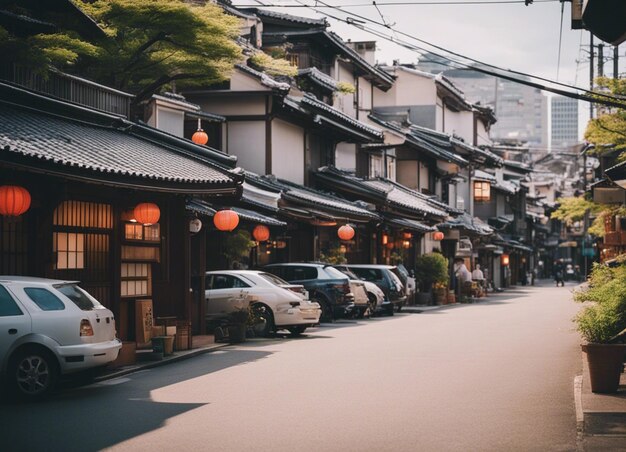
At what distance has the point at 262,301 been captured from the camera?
25031mm

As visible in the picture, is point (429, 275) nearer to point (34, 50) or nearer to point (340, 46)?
point (340, 46)

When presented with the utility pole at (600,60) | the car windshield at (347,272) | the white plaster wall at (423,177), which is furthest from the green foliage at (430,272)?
the utility pole at (600,60)

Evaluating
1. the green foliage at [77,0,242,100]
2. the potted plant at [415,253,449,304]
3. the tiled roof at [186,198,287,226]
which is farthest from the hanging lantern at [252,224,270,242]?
the potted plant at [415,253,449,304]

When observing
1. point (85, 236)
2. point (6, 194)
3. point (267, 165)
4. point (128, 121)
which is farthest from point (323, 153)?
point (6, 194)

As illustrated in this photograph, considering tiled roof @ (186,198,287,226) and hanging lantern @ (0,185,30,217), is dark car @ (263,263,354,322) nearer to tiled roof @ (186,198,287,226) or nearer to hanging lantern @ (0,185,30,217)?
tiled roof @ (186,198,287,226)

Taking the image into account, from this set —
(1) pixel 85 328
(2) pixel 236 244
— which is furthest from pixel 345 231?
(1) pixel 85 328

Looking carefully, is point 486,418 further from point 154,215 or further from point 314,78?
point 314,78

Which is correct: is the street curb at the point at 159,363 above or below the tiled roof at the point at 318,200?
below

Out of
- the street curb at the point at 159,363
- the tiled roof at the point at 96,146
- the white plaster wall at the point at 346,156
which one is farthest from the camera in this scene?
the white plaster wall at the point at 346,156

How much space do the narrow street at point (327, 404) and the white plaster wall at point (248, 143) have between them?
16079 mm

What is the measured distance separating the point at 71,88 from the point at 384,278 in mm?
17753

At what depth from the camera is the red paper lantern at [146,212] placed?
20.3 m

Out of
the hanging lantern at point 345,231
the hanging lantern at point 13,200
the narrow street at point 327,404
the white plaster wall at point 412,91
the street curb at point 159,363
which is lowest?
the narrow street at point 327,404

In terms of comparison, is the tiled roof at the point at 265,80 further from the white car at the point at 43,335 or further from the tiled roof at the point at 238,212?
the white car at the point at 43,335
